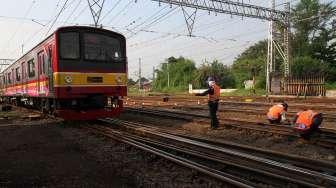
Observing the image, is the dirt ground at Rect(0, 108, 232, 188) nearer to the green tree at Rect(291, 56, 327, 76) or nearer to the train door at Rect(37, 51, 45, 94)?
the train door at Rect(37, 51, 45, 94)

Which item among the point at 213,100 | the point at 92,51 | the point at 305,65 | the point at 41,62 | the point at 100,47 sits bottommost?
the point at 213,100

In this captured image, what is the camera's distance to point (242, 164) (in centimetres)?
691

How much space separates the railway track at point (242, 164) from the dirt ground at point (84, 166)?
25 centimetres

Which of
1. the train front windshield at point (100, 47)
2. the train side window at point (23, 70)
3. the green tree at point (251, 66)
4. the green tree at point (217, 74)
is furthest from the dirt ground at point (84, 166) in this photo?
the green tree at point (217, 74)

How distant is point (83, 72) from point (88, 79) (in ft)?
0.91

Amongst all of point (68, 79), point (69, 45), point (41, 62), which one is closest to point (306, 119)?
point (68, 79)

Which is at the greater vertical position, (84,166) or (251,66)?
(251,66)

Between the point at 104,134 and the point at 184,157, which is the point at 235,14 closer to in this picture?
the point at 104,134

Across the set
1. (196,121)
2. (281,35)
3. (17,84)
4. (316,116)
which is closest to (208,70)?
(281,35)

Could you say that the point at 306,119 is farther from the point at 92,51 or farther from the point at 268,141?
the point at 92,51

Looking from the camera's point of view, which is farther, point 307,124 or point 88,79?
point 88,79

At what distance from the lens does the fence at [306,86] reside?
32344mm

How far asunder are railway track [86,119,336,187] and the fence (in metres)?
24.8

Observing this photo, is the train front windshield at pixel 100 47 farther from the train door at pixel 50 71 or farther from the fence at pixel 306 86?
the fence at pixel 306 86
